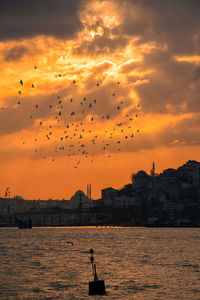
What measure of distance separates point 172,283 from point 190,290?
5.16m

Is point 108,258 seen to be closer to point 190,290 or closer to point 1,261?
point 1,261

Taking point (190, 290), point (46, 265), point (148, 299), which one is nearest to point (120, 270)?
point (46, 265)

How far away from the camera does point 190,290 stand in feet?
183

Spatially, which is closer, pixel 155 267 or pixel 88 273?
pixel 88 273

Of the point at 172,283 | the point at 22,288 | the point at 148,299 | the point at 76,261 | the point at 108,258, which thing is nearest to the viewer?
the point at 148,299

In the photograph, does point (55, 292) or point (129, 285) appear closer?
point (55, 292)

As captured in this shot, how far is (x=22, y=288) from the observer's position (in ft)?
188

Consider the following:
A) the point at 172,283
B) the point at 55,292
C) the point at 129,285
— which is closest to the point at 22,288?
the point at 55,292

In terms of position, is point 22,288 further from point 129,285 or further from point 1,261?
point 1,261

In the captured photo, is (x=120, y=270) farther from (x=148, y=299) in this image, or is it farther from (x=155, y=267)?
(x=148, y=299)

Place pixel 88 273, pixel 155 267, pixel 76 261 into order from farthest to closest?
pixel 76 261 < pixel 155 267 < pixel 88 273

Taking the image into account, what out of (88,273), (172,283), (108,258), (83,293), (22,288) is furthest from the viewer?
(108,258)

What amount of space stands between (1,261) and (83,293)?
1531 inches

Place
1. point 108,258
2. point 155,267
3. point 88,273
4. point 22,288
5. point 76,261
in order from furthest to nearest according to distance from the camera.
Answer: point 108,258 < point 76,261 < point 155,267 < point 88,273 < point 22,288
